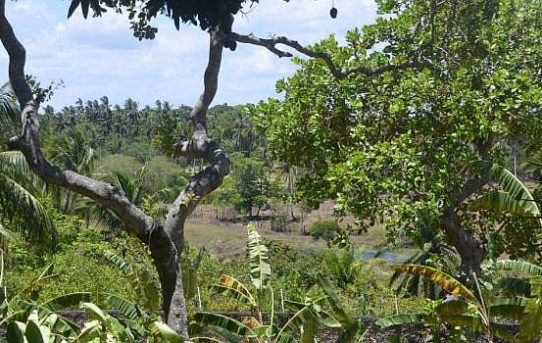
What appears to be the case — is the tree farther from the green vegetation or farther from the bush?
the bush

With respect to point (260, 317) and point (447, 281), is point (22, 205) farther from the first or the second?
point (447, 281)

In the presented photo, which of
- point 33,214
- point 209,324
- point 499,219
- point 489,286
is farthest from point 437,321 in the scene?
point 33,214

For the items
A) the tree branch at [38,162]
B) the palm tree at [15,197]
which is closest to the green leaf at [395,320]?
the tree branch at [38,162]

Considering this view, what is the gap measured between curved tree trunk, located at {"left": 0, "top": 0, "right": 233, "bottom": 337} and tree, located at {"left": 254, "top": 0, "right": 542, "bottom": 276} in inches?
44.2

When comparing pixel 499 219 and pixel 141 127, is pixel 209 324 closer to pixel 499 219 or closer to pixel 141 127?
pixel 499 219

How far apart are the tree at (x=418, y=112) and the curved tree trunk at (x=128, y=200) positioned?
1123 millimetres

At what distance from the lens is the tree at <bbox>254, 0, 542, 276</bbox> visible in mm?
6953

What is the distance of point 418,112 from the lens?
24.7 ft

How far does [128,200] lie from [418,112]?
3117mm

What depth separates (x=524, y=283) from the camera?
7.23 metres

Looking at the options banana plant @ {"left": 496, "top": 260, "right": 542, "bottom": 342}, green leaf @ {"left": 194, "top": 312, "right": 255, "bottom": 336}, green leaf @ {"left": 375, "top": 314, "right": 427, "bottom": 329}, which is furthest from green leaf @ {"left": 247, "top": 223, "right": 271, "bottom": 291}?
banana plant @ {"left": 496, "top": 260, "right": 542, "bottom": 342}

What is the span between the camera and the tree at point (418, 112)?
6.95m

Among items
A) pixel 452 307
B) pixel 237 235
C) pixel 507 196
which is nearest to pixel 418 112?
pixel 507 196

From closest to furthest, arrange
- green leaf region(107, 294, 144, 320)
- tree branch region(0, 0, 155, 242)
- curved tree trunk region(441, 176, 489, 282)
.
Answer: tree branch region(0, 0, 155, 242) → green leaf region(107, 294, 144, 320) → curved tree trunk region(441, 176, 489, 282)
